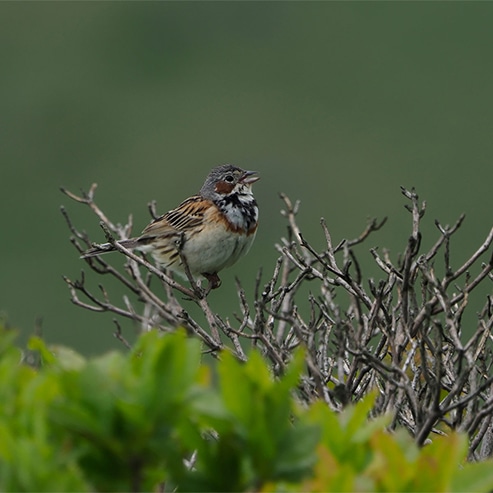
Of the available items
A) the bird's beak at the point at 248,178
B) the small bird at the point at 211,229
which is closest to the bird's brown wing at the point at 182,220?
the small bird at the point at 211,229

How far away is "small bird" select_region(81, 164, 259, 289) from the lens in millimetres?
7930

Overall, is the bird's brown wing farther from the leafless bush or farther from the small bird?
the leafless bush

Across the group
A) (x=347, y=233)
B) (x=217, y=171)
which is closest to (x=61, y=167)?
(x=347, y=233)

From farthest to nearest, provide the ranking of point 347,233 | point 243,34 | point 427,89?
point 243,34 → point 427,89 → point 347,233

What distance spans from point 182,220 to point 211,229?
11.3 inches

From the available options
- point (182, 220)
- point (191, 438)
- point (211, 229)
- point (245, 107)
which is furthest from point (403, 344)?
point (245, 107)

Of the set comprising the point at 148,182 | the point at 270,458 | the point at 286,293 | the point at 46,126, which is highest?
the point at 46,126

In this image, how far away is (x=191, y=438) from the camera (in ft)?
7.43

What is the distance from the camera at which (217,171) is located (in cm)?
841

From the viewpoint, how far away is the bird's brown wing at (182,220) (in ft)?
26.9

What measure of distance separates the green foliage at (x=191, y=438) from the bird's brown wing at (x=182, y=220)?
5.84 metres

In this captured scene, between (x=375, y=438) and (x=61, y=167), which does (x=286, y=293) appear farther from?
(x=61, y=167)

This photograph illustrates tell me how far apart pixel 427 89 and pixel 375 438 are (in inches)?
1783

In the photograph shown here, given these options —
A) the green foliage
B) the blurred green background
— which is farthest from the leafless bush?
the blurred green background
